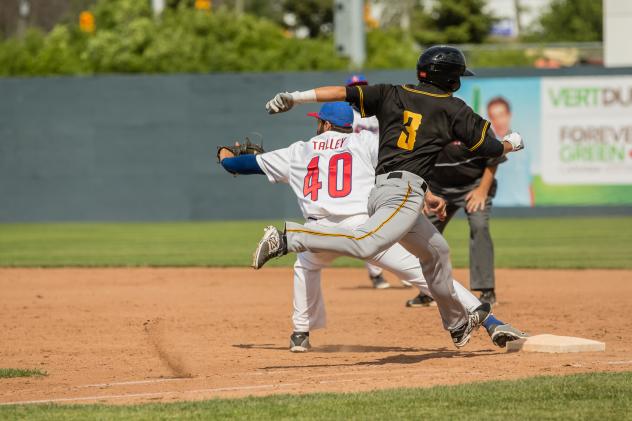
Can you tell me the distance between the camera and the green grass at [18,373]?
22.7 feet

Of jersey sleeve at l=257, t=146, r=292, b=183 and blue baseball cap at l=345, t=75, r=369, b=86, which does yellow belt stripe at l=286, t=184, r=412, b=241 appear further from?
jersey sleeve at l=257, t=146, r=292, b=183

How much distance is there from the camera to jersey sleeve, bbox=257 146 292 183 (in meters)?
7.59

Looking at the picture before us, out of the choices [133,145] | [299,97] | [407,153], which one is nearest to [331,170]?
[407,153]

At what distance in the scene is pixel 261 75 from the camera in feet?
75.8

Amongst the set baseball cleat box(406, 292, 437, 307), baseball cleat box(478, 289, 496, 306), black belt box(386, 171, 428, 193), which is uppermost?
black belt box(386, 171, 428, 193)

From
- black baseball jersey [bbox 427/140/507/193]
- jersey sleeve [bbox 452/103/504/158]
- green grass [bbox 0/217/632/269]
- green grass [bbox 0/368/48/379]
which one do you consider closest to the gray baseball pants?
jersey sleeve [bbox 452/103/504/158]

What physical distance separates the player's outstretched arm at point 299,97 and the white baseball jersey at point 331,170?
3.04 ft

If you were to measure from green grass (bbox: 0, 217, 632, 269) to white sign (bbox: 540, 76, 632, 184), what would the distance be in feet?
3.01

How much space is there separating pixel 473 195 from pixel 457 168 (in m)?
0.39

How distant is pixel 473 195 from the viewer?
10.0m

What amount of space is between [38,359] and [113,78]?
53.5 ft

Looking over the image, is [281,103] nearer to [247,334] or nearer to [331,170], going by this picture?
[331,170]

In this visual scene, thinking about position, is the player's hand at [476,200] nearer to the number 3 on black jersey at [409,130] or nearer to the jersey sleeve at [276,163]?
the jersey sleeve at [276,163]

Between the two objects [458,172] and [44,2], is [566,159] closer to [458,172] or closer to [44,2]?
[458,172]
